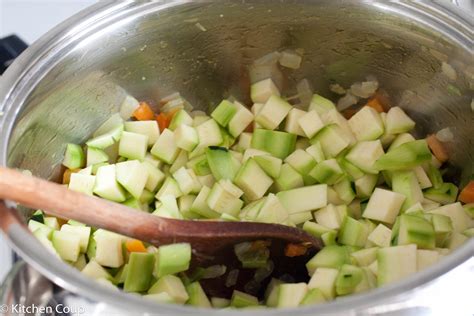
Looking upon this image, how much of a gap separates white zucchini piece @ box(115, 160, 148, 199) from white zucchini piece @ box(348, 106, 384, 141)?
0.38 metres

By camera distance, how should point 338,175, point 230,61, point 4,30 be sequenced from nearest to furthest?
point 338,175 < point 230,61 < point 4,30

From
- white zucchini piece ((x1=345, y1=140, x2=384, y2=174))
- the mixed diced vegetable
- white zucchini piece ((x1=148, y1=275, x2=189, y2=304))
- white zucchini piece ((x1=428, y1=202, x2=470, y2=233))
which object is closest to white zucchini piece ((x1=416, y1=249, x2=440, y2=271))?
the mixed diced vegetable

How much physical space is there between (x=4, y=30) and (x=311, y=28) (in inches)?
29.0

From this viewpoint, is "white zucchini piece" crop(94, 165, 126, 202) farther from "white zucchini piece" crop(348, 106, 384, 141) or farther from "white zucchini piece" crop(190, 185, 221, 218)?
"white zucchini piece" crop(348, 106, 384, 141)

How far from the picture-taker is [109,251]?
1.06 meters

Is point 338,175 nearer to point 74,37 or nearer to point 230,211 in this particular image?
point 230,211

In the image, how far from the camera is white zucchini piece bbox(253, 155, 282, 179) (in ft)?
3.85

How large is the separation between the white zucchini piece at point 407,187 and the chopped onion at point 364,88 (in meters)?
0.18

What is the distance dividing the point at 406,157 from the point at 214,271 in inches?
14.6

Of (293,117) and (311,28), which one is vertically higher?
(311,28)

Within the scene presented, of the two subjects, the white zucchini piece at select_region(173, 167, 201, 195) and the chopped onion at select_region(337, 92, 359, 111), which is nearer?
the white zucchini piece at select_region(173, 167, 201, 195)

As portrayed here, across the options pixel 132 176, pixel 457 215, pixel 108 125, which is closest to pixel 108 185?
pixel 132 176

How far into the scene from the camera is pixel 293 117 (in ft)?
4.05

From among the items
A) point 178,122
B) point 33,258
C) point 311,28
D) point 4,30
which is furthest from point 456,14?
point 4,30
